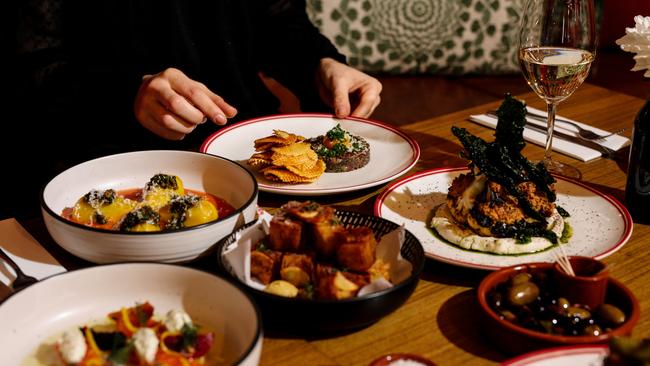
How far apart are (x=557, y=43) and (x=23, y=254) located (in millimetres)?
1209

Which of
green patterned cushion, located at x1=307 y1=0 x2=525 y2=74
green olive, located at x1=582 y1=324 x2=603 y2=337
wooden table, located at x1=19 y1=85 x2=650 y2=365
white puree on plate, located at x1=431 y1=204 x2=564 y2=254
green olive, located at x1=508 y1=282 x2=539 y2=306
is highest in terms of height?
green olive, located at x1=508 y1=282 x2=539 y2=306

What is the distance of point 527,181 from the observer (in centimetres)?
133

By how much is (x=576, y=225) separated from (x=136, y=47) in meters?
1.50

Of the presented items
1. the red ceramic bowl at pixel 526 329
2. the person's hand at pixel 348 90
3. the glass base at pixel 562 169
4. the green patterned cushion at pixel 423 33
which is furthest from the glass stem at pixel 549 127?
the green patterned cushion at pixel 423 33

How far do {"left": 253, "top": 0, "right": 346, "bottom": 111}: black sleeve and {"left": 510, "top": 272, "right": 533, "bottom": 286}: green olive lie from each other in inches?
51.3

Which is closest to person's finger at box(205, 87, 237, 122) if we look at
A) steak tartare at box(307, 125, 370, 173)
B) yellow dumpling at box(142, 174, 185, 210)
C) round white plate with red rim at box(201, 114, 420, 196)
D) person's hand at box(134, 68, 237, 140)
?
person's hand at box(134, 68, 237, 140)

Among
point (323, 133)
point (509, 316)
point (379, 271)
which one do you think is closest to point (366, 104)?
point (323, 133)

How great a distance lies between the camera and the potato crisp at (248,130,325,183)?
5.16 feet

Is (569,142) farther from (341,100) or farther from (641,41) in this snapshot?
(341,100)

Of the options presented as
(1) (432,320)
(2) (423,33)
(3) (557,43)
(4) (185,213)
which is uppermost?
(3) (557,43)

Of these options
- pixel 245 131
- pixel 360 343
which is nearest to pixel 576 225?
pixel 360 343

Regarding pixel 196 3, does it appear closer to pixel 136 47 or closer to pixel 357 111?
pixel 136 47

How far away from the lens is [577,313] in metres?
1.01

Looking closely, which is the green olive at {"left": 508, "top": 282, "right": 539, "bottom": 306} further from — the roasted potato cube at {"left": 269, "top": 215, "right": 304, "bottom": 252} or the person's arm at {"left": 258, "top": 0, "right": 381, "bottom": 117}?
the person's arm at {"left": 258, "top": 0, "right": 381, "bottom": 117}
